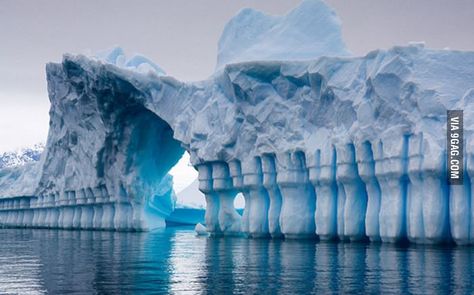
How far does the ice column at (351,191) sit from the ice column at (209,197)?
27.5 ft

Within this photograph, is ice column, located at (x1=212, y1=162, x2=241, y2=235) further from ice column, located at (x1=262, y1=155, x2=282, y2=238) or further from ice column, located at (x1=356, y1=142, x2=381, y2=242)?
ice column, located at (x1=356, y1=142, x2=381, y2=242)

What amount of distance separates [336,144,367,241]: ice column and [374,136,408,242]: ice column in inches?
51.6

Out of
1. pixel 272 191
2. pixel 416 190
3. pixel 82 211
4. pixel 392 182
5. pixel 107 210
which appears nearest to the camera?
pixel 416 190

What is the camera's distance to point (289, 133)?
24500mm

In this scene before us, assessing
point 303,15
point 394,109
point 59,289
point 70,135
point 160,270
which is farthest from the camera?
point 70,135

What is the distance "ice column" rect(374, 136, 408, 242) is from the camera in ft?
63.4

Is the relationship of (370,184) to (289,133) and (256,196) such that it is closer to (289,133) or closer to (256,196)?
(289,133)

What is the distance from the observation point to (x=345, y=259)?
46.5 ft

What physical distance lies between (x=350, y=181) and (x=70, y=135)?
A: 23.9m

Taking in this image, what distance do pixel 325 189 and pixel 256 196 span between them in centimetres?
427

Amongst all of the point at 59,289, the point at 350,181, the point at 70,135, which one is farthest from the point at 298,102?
the point at 70,135

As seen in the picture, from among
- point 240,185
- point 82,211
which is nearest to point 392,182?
point 240,185

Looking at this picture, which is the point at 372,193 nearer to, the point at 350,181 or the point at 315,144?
the point at 350,181

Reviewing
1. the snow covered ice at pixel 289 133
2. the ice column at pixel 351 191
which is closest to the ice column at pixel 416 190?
the snow covered ice at pixel 289 133
